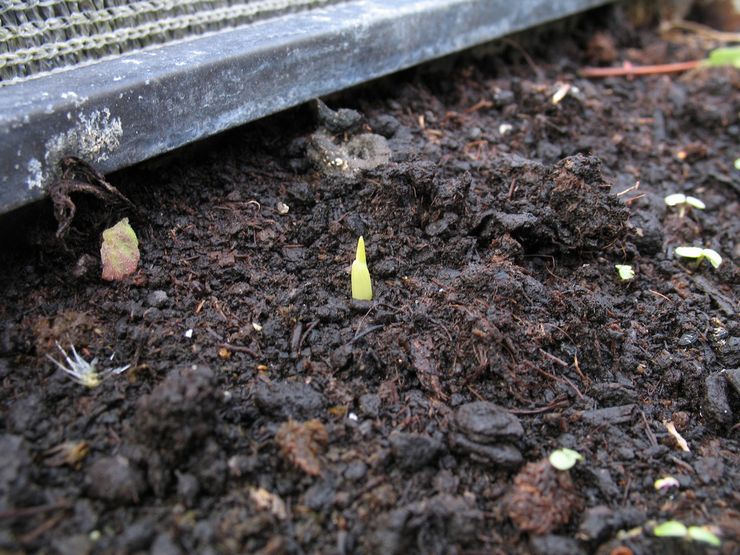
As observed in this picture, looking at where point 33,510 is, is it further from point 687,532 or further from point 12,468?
point 687,532

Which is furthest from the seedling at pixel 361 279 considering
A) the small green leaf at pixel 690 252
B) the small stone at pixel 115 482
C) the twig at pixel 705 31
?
the twig at pixel 705 31

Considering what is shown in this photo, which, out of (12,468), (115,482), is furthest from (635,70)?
(12,468)

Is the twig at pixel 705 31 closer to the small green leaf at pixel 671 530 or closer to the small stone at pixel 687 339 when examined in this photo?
the small stone at pixel 687 339

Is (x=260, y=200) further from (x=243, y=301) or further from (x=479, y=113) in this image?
(x=479, y=113)

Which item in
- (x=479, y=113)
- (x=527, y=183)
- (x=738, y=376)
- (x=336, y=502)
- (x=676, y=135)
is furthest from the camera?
(x=676, y=135)

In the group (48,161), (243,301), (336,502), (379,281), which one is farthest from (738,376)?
(48,161)

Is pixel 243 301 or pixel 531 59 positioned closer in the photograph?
pixel 243 301
